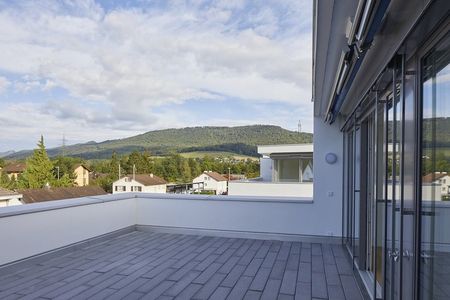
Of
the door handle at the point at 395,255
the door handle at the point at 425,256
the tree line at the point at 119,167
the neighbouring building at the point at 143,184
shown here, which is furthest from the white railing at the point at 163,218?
the tree line at the point at 119,167

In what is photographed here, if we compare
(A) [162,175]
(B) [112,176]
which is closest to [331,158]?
(A) [162,175]

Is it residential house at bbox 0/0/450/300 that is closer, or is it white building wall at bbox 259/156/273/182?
residential house at bbox 0/0/450/300

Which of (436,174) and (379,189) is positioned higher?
(436,174)

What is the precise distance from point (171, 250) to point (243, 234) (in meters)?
1.28

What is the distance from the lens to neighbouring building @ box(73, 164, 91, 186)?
97.2ft

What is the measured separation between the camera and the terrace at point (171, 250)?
3260mm

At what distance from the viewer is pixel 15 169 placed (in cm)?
3020

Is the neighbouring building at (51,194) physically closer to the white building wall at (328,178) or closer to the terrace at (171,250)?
the terrace at (171,250)

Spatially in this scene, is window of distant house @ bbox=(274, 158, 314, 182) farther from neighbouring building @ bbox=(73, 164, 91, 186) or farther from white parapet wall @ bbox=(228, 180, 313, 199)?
neighbouring building @ bbox=(73, 164, 91, 186)

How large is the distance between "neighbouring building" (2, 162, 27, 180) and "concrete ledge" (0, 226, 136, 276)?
27.8 metres

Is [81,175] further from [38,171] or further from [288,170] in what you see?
[288,170]

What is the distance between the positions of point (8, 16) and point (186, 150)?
13791 mm

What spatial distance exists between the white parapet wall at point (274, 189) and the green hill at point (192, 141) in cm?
661

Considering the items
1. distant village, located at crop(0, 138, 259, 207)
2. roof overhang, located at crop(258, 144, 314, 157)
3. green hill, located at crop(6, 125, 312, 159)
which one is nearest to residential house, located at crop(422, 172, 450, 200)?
distant village, located at crop(0, 138, 259, 207)
